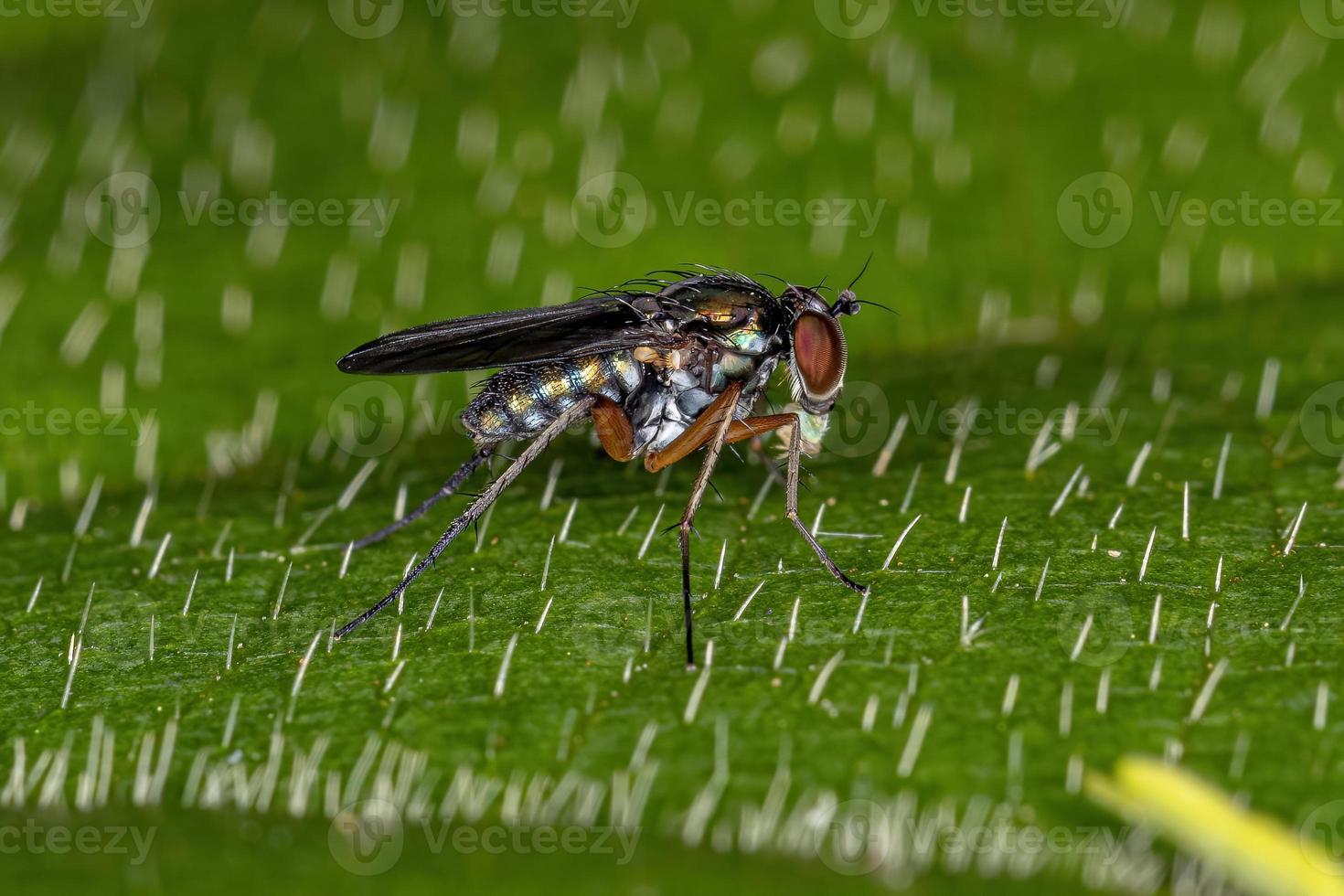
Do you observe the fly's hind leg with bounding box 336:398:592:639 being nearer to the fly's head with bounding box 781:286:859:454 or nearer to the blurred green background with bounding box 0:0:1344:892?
the blurred green background with bounding box 0:0:1344:892

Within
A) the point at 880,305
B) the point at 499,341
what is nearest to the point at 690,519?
the point at 499,341

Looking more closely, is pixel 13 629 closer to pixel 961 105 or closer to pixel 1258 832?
pixel 1258 832

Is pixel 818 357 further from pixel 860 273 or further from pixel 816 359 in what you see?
pixel 860 273

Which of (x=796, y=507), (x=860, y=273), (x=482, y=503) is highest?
(x=860, y=273)

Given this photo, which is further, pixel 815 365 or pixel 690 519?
pixel 815 365

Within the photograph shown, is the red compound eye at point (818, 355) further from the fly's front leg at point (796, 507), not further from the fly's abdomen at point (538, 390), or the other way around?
the fly's abdomen at point (538, 390)

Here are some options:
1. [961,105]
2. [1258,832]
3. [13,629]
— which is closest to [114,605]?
[13,629]

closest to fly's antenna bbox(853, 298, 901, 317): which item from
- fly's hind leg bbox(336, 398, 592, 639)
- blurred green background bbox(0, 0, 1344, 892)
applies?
blurred green background bbox(0, 0, 1344, 892)
